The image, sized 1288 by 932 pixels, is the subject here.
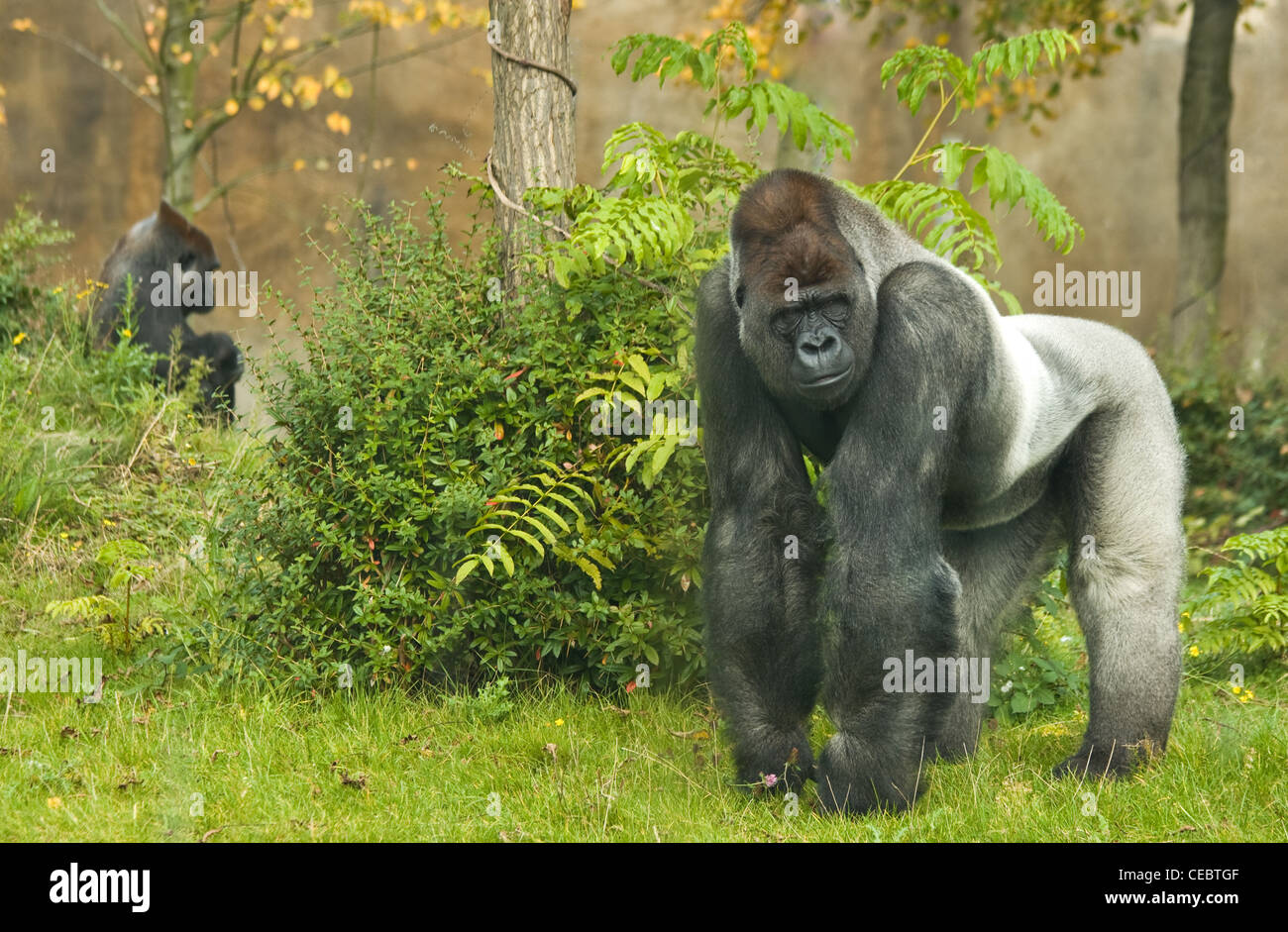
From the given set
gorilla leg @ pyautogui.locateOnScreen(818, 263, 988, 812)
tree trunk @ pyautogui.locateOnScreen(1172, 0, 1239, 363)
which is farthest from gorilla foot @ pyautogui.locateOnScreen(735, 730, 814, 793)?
tree trunk @ pyautogui.locateOnScreen(1172, 0, 1239, 363)

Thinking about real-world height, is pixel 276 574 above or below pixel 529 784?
above

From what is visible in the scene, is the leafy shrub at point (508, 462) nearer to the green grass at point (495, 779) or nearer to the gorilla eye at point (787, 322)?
the green grass at point (495, 779)

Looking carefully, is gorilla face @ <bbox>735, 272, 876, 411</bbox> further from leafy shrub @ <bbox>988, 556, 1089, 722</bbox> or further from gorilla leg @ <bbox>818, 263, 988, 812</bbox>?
leafy shrub @ <bbox>988, 556, 1089, 722</bbox>

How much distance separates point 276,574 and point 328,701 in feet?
1.88

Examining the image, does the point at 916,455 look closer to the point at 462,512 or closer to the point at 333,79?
the point at 462,512

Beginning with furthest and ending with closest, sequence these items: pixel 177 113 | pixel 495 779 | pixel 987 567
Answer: pixel 177 113 → pixel 987 567 → pixel 495 779

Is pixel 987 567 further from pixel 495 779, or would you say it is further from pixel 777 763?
pixel 495 779

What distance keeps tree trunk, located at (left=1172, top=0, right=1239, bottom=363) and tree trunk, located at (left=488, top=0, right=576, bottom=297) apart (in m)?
6.23

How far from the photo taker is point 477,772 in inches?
148

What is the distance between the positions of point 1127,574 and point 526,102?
2.77m

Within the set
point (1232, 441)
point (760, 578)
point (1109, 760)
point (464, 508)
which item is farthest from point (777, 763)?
point (1232, 441)

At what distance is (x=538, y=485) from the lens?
4473 mm

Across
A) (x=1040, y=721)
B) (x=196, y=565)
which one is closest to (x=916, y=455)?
(x=1040, y=721)

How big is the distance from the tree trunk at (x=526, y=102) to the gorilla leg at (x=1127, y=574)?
224 cm
